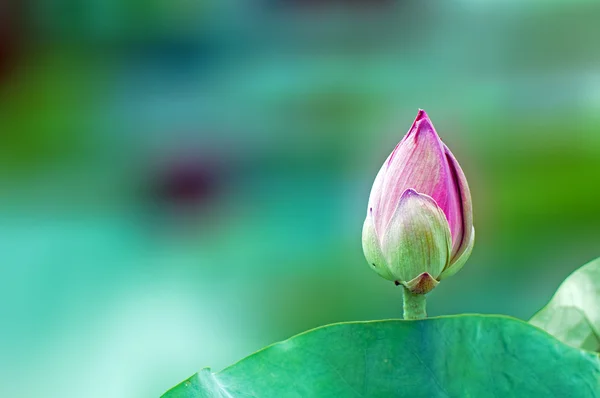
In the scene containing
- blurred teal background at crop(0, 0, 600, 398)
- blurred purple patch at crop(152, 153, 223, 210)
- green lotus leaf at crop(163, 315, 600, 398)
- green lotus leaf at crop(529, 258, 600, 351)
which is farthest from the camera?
blurred purple patch at crop(152, 153, 223, 210)

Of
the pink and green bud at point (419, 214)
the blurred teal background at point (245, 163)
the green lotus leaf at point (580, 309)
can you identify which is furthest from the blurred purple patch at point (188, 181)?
the pink and green bud at point (419, 214)

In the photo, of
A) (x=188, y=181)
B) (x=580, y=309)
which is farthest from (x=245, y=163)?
(x=580, y=309)

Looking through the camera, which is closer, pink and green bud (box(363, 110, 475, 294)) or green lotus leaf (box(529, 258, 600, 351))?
pink and green bud (box(363, 110, 475, 294))

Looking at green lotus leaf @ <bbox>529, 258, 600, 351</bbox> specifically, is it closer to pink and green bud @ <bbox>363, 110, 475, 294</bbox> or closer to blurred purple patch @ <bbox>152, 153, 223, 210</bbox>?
pink and green bud @ <bbox>363, 110, 475, 294</bbox>

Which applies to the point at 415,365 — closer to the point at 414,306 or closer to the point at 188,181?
the point at 414,306

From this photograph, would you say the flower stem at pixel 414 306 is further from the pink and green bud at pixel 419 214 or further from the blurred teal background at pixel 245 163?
the blurred teal background at pixel 245 163

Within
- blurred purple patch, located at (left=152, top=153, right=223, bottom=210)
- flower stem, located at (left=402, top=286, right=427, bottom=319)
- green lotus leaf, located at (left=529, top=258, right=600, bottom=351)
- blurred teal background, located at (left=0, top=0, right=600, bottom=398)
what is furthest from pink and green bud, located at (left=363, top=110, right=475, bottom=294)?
blurred purple patch, located at (left=152, top=153, right=223, bottom=210)
